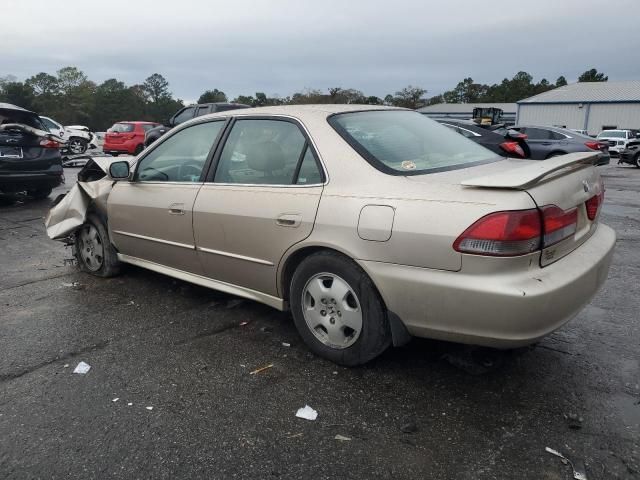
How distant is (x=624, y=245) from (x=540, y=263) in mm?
4473

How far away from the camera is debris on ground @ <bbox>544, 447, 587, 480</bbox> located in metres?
2.17

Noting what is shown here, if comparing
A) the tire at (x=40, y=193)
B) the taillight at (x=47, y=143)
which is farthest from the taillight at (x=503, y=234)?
the tire at (x=40, y=193)

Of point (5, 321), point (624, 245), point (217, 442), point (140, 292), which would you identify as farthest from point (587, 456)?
point (624, 245)

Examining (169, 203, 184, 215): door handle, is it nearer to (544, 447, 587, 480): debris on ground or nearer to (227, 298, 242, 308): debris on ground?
(227, 298, 242, 308): debris on ground

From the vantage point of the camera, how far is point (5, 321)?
13.2ft

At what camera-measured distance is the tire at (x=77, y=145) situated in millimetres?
24453

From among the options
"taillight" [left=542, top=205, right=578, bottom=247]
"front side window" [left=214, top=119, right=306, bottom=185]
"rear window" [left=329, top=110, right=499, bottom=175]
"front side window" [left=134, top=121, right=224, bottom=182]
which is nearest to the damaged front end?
"front side window" [left=134, top=121, right=224, bottom=182]

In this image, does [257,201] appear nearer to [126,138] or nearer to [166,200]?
[166,200]

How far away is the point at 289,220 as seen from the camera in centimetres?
315

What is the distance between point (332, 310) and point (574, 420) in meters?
1.38

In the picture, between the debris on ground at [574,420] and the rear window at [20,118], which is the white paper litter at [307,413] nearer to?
the debris on ground at [574,420]

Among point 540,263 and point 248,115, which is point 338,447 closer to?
point 540,263

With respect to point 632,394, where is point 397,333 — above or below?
above

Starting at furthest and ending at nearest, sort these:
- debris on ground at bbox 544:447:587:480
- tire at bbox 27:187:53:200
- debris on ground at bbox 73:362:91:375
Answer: tire at bbox 27:187:53:200, debris on ground at bbox 73:362:91:375, debris on ground at bbox 544:447:587:480
